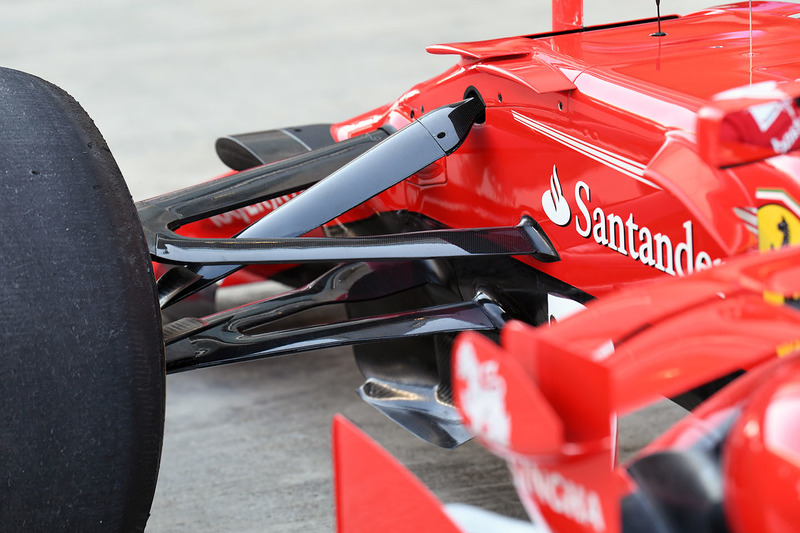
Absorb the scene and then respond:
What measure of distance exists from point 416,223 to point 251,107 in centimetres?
414

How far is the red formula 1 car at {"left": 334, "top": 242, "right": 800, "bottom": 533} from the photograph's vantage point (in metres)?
0.83

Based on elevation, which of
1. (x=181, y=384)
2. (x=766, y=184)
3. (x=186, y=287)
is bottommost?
(x=181, y=384)

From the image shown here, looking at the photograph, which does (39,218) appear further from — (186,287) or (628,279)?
(628,279)

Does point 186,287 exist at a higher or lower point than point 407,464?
higher

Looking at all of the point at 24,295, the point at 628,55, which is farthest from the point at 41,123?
the point at 628,55

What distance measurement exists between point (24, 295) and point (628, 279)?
0.90 m

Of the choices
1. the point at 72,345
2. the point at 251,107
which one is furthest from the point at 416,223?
the point at 251,107

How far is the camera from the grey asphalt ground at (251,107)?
2238mm

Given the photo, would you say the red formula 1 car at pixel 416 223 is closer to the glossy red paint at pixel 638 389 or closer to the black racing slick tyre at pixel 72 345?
the black racing slick tyre at pixel 72 345

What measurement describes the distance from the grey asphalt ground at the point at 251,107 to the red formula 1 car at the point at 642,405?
1.18 meters

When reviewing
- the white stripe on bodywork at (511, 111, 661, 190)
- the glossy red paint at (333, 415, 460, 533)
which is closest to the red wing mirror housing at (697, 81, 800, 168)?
the glossy red paint at (333, 415, 460, 533)

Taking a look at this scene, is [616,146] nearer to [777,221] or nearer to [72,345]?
[777,221]

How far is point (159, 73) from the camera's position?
23.4ft

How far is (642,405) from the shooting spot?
89cm
